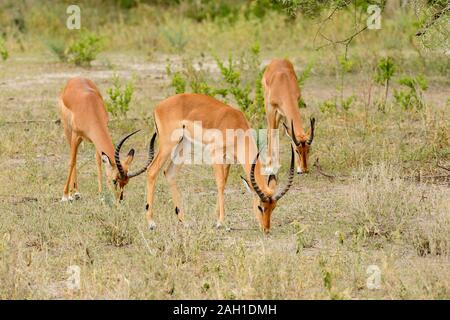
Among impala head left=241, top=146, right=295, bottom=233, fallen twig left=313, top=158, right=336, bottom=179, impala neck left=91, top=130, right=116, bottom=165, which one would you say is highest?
impala neck left=91, top=130, right=116, bottom=165

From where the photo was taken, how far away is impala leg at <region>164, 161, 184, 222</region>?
7.65m

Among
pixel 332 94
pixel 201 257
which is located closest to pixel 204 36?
pixel 332 94

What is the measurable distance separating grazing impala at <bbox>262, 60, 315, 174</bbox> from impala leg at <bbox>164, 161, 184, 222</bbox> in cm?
134

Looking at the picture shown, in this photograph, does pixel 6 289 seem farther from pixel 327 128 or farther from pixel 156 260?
pixel 327 128

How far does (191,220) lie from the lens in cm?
757

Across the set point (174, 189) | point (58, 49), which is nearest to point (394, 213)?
point (174, 189)

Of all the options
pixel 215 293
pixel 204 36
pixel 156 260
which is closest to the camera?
pixel 215 293

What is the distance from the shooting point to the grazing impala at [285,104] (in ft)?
29.6

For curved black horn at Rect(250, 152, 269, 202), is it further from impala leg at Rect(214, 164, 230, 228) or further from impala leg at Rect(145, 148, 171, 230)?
impala leg at Rect(145, 148, 171, 230)

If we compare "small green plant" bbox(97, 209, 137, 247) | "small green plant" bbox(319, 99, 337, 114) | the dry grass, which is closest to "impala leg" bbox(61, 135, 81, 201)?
the dry grass

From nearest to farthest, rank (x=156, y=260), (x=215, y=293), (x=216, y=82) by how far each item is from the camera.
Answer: (x=215, y=293) < (x=156, y=260) < (x=216, y=82)

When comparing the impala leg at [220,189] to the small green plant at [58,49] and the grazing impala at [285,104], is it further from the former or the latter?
the small green plant at [58,49]

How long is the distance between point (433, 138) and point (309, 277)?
13.4 feet

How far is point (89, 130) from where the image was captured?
27.9 ft
